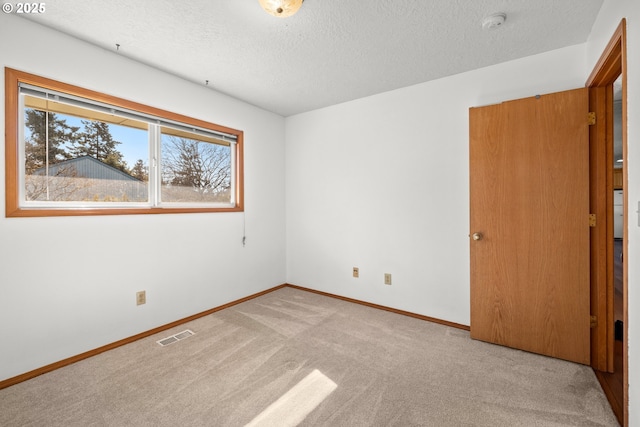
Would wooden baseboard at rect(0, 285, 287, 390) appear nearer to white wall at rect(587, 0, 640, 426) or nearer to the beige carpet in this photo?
the beige carpet

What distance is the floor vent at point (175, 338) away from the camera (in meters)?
2.51

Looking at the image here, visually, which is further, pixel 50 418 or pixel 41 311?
pixel 41 311

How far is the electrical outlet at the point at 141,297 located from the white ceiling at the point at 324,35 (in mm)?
2073

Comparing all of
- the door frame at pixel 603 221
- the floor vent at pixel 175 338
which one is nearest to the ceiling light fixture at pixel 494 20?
the door frame at pixel 603 221

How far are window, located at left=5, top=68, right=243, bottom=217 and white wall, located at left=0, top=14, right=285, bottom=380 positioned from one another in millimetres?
76

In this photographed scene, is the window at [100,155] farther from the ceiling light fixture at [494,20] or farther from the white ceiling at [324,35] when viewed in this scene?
the ceiling light fixture at [494,20]

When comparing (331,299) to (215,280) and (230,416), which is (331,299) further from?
(230,416)

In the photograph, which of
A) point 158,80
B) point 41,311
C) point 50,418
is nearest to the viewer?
point 50,418

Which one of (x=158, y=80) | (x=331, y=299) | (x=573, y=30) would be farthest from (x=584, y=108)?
(x=158, y=80)

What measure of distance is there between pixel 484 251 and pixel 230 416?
7.45 feet

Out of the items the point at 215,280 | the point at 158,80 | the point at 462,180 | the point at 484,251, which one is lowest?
the point at 215,280

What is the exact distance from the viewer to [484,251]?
2498mm

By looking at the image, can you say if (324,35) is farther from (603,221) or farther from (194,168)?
(603,221)

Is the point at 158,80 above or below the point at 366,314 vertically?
above
